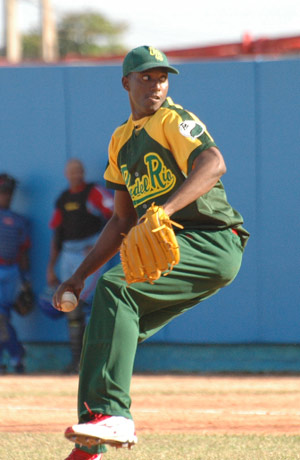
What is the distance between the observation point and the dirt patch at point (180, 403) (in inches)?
255

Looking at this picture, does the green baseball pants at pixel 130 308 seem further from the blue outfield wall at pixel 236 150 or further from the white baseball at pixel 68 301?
the blue outfield wall at pixel 236 150

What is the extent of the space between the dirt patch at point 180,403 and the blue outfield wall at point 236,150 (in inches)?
26.1

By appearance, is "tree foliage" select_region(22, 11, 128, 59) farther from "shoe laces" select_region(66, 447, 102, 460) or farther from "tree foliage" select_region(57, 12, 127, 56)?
"shoe laces" select_region(66, 447, 102, 460)

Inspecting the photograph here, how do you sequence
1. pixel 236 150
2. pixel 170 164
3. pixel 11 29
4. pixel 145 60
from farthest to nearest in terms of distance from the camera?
pixel 11 29 < pixel 236 150 < pixel 145 60 < pixel 170 164

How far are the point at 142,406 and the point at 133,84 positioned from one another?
3.62m

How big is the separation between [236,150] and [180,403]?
301cm

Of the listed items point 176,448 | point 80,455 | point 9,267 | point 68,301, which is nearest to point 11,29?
point 9,267

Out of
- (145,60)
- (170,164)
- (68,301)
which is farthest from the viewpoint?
(68,301)

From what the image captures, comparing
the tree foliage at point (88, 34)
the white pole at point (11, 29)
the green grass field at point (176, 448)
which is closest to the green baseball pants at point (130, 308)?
the green grass field at point (176, 448)

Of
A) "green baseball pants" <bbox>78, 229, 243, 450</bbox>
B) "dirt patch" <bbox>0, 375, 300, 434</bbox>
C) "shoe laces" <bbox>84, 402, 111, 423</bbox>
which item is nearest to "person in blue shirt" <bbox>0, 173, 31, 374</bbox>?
"dirt patch" <bbox>0, 375, 300, 434</bbox>

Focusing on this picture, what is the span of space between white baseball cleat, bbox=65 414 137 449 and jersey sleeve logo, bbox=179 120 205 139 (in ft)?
4.35

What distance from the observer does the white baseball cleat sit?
12.9ft

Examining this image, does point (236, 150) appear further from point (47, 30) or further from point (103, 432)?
point (47, 30)

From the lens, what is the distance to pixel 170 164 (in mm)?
4348
